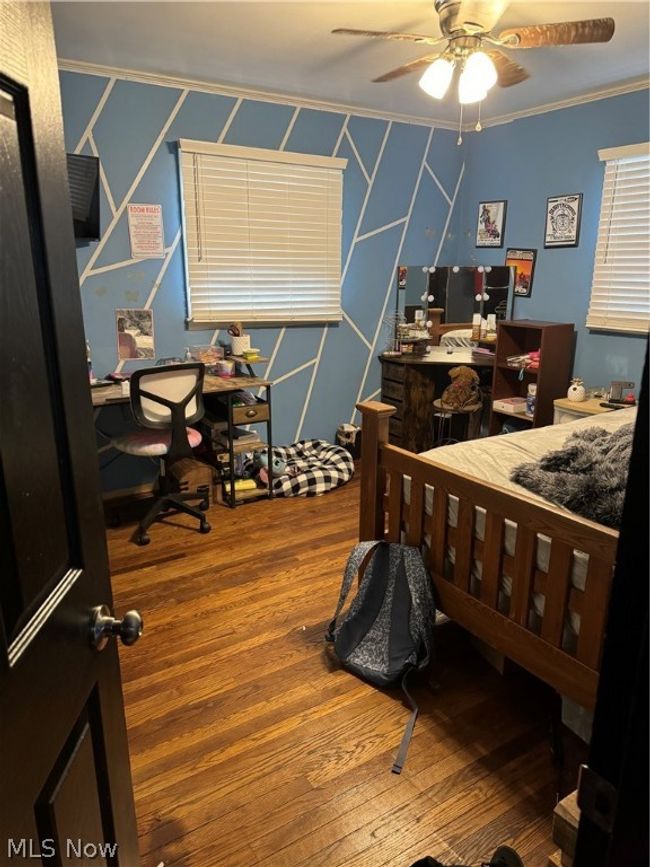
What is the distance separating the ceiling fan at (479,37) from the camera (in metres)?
2.10

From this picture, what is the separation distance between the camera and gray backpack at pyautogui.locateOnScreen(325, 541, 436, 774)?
6.87 feet

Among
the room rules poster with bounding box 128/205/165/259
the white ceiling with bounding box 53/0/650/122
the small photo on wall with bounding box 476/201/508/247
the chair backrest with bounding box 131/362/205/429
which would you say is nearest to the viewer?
the white ceiling with bounding box 53/0/650/122

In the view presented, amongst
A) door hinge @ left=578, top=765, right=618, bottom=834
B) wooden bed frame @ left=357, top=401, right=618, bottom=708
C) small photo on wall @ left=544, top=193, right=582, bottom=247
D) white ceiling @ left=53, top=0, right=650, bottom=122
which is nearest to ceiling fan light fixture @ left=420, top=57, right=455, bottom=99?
white ceiling @ left=53, top=0, right=650, bottom=122

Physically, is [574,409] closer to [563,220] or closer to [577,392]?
[577,392]

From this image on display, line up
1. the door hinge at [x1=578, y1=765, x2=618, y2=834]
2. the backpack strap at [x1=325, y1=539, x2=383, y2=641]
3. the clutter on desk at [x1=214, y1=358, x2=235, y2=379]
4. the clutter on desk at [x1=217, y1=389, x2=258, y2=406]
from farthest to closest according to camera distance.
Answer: the clutter on desk at [x1=214, y1=358, x2=235, y2=379] → the clutter on desk at [x1=217, y1=389, x2=258, y2=406] → the backpack strap at [x1=325, y1=539, x2=383, y2=641] → the door hinge at [x1=578, y1=765, x2=618, y2=834]

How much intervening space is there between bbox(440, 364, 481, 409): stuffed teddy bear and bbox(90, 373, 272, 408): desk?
1394 millimetres

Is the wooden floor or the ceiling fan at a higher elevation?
the ceiling fan

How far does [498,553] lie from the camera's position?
1.89 meters

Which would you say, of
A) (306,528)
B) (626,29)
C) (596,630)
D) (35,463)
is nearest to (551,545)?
(596,630)

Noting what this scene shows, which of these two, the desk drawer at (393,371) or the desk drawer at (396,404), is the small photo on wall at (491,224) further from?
the desk drawer at (396,404)

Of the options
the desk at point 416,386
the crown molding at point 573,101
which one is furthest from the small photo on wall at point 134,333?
the crown molding at point 573,101

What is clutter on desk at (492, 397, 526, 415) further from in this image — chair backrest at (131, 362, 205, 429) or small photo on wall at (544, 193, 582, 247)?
chair backrest at (131, 362, 205, 429)

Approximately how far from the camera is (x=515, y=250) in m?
4.29

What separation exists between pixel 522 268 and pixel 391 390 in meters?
1.33
